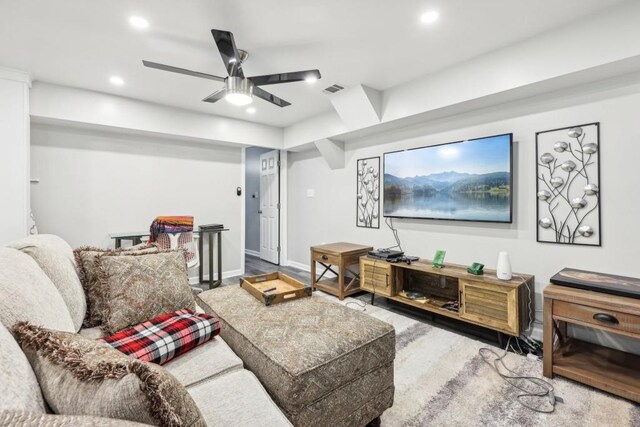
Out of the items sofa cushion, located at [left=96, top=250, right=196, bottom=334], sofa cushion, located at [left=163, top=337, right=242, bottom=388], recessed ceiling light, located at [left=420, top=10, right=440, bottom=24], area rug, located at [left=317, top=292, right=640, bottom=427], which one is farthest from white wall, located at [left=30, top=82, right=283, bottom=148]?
area rug, located at [left=317, top=292, right=640, bottom=427]

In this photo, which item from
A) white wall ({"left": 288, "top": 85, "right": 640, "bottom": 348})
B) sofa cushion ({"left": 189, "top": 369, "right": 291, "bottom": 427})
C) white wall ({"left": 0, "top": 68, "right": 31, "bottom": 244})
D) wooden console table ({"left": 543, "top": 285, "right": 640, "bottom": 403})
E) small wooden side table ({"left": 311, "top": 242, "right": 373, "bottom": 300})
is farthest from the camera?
small wooden side table ({"left": 311, "top": 242, "right": 373, "bottom": 300})

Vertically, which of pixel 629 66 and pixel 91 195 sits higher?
pixel 629 66

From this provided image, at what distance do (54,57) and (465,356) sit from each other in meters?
4.31

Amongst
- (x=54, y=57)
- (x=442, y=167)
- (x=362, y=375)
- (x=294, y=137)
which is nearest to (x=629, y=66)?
(x=442, y=167)

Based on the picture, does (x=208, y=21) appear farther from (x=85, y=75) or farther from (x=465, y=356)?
(x=465, y=356)

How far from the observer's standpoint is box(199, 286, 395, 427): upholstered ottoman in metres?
1.25

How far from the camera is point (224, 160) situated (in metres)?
4.83

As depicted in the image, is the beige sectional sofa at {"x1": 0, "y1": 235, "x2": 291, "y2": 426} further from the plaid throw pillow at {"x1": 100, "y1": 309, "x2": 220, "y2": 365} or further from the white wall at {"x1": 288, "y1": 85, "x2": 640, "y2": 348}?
the white wall at {"x1": 288, "y1": 85, "x2": 640, "y2": 348}

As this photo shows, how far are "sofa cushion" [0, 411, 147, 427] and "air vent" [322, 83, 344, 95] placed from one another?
329 centimetres

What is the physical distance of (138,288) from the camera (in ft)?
5.36

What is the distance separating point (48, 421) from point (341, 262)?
3.20 metres

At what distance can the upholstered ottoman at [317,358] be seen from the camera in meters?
1.25

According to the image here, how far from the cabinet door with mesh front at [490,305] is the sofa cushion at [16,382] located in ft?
8.87

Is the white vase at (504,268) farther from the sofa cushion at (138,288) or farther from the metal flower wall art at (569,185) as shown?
the sofa cushion at (138,288)
